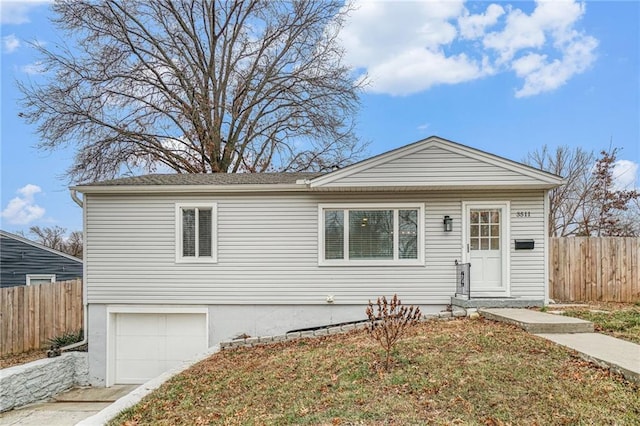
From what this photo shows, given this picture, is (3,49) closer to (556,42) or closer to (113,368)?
(113,368)

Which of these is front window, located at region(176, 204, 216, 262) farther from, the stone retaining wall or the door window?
the door window

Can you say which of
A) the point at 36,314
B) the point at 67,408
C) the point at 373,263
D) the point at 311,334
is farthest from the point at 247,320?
the point at 36,314

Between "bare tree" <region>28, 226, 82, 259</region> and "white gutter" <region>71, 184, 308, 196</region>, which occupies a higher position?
"white gutter" <region>71, 184, 308, 196</region>

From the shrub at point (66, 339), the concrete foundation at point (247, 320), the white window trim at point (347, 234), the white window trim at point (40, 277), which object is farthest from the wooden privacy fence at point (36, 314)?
the white window trim at point (347, 234)

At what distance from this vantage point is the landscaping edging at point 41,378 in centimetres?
679

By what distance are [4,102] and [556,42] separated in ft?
62.5

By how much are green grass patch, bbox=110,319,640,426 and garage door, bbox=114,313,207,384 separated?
2.90m

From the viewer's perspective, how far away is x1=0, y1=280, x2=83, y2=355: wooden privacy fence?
919cm

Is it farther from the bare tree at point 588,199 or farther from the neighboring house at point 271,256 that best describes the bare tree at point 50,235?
the bare tree at point 588,199

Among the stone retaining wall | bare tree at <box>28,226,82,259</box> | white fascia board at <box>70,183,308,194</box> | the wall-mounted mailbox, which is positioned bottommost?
the stone retaining wall

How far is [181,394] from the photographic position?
4.89 metres

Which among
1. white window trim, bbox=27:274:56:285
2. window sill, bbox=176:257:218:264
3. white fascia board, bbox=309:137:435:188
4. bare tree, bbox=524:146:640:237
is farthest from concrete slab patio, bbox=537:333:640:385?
white window trim, bbox=27:274:56:285

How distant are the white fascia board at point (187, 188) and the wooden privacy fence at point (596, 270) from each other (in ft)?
23.6

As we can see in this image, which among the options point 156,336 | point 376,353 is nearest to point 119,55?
point 156,336
